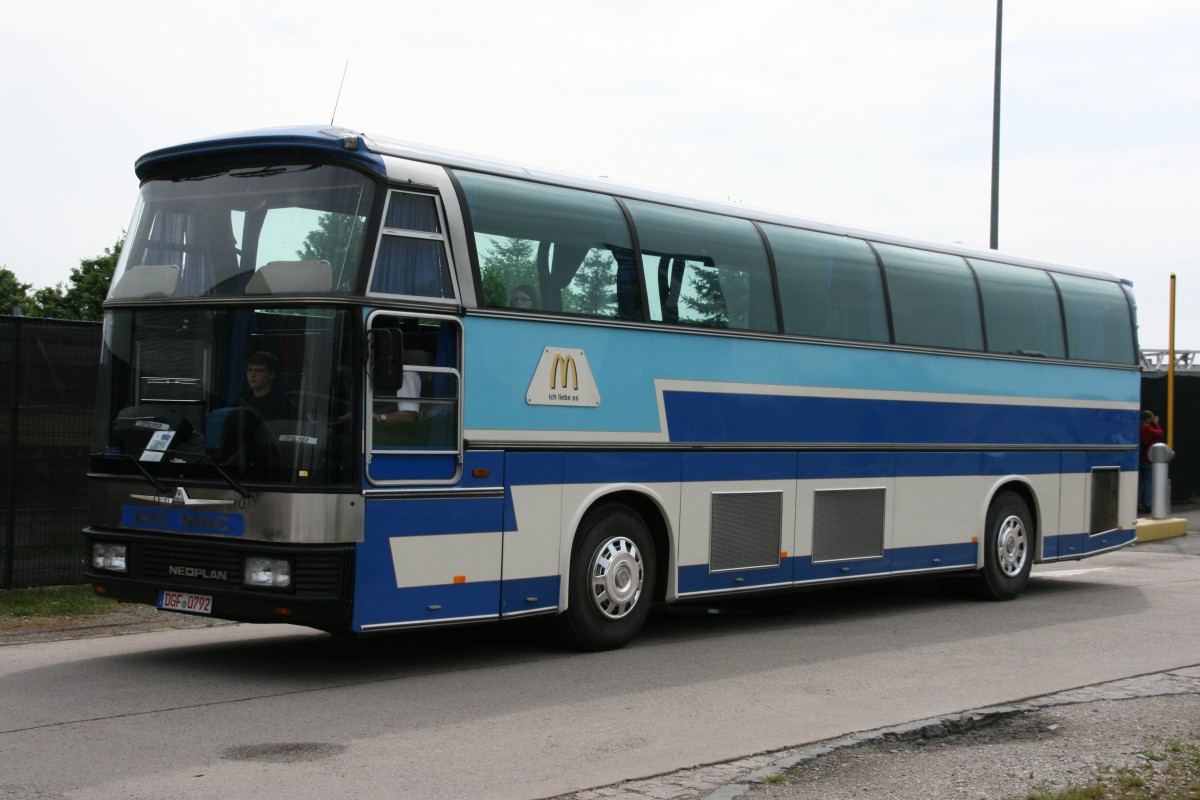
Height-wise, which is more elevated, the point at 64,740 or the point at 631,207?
the point at 631,207

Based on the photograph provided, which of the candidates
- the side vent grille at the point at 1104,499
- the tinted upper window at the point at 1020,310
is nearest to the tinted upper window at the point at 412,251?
the tinted upper window at the point at 1020,310

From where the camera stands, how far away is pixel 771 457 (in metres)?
12.6

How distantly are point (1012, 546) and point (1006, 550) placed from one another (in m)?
0.12

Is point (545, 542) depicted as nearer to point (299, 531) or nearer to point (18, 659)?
point (299, 531)

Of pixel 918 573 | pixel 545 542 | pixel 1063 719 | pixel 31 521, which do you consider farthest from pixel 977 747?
pixel 31 521

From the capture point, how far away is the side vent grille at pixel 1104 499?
16.8 m

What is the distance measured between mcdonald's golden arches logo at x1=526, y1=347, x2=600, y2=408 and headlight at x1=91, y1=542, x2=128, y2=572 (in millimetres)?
2994

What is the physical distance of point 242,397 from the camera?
916 centimetres

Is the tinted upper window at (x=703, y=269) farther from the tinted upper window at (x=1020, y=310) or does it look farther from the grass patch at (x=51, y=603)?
the grass patch at (x=51, y=603)

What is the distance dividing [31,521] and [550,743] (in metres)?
7.26

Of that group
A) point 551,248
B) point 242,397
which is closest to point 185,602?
point 242,397

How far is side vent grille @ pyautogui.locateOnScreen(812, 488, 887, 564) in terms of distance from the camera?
521 inches

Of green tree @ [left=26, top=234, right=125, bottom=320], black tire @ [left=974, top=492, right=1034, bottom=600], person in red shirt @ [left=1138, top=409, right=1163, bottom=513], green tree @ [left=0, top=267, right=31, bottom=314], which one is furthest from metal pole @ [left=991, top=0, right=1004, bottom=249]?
green tree @ [left=0, top=267, right=31, bottom=314]

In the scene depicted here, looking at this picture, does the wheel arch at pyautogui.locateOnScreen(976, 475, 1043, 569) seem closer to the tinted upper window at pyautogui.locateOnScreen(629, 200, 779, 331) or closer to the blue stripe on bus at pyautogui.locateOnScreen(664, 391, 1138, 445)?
the blue stripe on bus at pyautogui.locateOnScreen(664, 391, 1138, 445)
